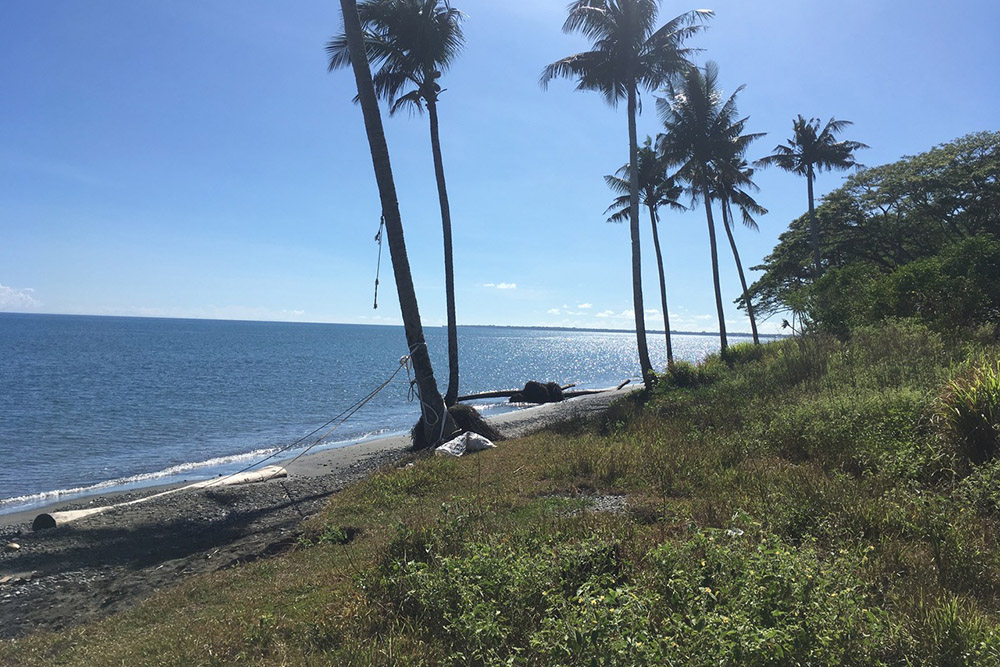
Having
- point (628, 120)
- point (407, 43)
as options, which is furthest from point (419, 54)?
point (628, 120)

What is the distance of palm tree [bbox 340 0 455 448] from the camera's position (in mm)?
12578

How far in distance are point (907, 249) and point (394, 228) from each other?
108 ft

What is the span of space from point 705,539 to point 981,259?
1656cm

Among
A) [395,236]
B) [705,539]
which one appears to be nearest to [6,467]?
[395,236]

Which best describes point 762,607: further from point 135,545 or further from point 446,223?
point 446,223

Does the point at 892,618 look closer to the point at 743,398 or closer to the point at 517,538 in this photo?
the point at 517,538

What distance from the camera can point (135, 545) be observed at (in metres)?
8.20

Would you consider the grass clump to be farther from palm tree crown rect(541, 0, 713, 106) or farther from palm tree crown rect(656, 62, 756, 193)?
palm tree crown rect(656, 62, 756, 193)

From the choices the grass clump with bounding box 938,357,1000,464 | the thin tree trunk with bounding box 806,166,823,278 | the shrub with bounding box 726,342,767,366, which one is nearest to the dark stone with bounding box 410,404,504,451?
the grass clump with bounding box 938,357,1000,464

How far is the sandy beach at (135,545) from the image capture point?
6.20 metres

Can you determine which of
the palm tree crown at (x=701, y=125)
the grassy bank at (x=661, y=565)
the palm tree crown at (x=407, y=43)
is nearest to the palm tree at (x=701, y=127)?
the palm tree crown at (x=701, y=125)

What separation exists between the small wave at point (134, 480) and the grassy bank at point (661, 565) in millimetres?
11331

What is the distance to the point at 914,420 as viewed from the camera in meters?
7.13

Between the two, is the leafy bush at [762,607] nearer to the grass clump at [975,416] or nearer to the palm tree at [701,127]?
the grass clump at [975,416]
